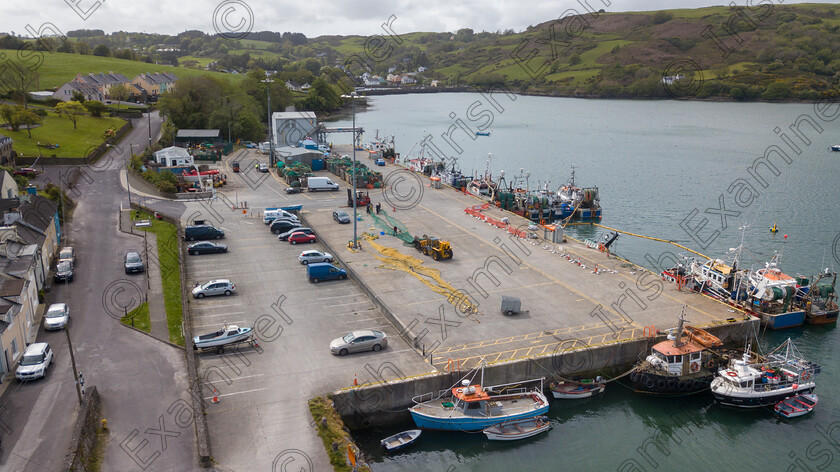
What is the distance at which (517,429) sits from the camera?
24.6 metres

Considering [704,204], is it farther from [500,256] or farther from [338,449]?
[338,449]

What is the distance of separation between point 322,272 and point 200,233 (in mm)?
13140

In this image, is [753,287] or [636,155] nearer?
[753,287]

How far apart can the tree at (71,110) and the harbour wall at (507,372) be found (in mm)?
76484

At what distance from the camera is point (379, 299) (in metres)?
32.6

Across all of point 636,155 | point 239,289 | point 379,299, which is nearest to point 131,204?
point 239,289

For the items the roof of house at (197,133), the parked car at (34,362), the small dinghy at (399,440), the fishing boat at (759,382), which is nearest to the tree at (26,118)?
the roof of house at (197,133)

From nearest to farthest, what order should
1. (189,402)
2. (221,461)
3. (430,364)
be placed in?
(221,461)
(189,402)
(430,364)

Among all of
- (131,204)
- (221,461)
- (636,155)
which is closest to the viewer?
(221,461)

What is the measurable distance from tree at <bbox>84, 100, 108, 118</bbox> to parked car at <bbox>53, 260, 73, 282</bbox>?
2540 inches

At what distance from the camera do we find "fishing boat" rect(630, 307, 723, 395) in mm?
27438

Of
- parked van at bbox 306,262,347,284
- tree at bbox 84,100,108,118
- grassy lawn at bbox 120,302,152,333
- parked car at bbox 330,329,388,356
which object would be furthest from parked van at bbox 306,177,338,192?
tree at bbox 84,100,108,118

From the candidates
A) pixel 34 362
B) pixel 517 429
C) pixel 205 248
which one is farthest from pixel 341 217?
pixel 517 429

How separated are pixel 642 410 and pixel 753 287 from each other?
1467cm
